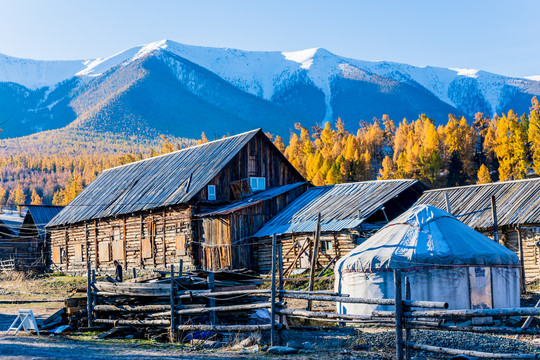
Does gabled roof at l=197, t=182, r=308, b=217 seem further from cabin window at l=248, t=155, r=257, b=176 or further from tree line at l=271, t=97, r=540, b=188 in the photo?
tree line at l=271, t=97, r=540, b=188

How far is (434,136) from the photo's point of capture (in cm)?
9962

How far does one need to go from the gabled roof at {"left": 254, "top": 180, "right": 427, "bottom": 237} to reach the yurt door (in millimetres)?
10424

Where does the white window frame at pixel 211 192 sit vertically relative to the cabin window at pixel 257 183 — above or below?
below

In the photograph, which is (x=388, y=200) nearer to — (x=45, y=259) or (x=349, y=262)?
(x=349, y=262)

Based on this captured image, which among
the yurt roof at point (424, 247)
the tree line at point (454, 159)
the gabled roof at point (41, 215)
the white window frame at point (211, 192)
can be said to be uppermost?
the tree line at point (454, 159)

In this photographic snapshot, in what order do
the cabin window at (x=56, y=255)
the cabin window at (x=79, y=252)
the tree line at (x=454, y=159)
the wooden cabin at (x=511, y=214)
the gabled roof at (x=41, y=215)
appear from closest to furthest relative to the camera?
the wooden cabin at (x=511, y=214) < the cabin window at (x=79, y=252) < the cabin window at (x=56, y=255) < the gabled roof at (x=41, y=215) < the tree line at (x=454, y=159)

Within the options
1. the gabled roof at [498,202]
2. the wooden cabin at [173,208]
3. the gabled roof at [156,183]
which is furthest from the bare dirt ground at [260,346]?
the gabled roof at [156,183]

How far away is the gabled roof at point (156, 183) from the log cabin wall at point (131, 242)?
68cm

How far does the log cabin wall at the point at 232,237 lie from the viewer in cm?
3550

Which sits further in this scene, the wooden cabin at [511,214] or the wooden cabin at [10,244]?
the wooden cabin at [10,244]

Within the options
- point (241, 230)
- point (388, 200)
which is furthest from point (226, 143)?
point (388, 200)

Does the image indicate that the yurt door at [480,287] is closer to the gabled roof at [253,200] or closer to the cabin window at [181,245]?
the gabled roof at [253,200]

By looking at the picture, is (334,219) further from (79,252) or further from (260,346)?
(79,252)

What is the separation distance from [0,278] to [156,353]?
28853 millimetres
